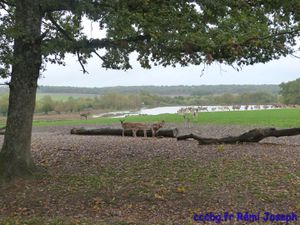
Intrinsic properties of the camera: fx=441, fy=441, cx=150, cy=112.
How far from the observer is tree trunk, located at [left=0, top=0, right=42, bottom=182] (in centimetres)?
994

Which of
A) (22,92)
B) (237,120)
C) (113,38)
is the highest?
(113,38)

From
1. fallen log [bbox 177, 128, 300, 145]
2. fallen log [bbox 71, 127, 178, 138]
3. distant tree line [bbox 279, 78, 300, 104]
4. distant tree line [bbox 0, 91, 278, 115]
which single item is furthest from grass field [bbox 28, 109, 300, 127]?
distant tree line [bbox 279, 78, 300, 104]

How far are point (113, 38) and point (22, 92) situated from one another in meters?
2.45

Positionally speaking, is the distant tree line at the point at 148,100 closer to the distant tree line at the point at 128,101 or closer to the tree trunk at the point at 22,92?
the distant tree line at the point at 128,101

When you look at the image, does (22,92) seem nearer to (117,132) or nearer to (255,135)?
(255,135)

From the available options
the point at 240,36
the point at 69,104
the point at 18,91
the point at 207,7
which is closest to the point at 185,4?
the point at 207,7

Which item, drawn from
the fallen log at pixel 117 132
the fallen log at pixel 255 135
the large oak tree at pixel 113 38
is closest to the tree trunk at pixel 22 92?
the large oak tree at pixel 113 38

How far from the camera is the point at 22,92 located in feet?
33.4

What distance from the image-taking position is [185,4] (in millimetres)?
10391

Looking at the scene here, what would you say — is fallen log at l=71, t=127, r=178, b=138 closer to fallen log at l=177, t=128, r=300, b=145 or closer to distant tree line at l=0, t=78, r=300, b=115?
fallen log at l=177, t=128, r=300, b=145

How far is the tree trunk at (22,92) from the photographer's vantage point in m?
9.94

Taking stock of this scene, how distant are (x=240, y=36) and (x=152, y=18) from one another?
8.34ft

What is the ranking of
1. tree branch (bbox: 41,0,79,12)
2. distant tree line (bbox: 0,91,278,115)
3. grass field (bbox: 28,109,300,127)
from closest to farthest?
tree branch (bbox: 41,0,79,12) → grass field (bbox: 28,109,300,127) → distant tree line (bbox: 0,91,278,115)

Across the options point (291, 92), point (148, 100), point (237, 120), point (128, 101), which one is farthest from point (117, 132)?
point (291, 92)
